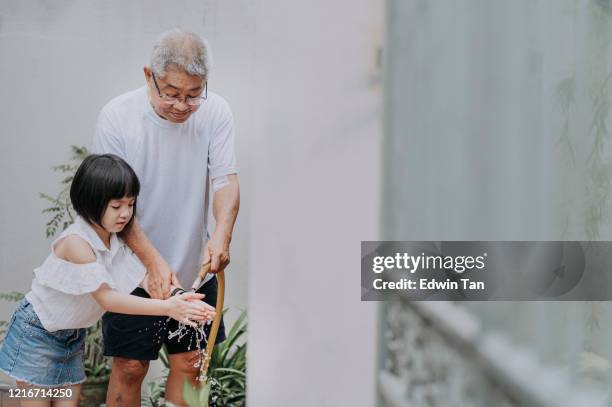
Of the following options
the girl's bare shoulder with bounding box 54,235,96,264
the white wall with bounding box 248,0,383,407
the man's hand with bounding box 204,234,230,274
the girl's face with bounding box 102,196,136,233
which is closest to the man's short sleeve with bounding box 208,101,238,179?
the white wall with bounding box 248,0,383,407

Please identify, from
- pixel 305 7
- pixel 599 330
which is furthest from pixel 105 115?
pixel 599 330

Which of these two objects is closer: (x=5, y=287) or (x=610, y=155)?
(x=610, y=155)

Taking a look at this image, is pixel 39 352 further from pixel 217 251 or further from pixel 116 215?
pixel 217 251

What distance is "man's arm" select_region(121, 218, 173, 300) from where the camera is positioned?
7.37ft

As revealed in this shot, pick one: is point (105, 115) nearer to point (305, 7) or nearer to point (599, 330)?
point (305, 7)

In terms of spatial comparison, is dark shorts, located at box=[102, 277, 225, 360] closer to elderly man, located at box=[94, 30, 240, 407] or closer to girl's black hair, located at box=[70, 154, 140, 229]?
elderly man, located at box=[94, 30, 240, 407]

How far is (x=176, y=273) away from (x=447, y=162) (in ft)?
3.22

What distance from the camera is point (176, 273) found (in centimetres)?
230

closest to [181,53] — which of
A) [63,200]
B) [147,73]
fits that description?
[147,73]

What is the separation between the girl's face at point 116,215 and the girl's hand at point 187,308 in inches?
11.0

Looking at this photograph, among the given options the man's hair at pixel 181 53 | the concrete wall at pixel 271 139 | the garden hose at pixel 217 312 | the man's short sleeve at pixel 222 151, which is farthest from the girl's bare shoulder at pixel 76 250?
the man's hair at pixel 181 53

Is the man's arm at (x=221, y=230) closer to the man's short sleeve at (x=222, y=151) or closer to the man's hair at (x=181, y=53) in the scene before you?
the man's short sleeve at (x=222, y=151)

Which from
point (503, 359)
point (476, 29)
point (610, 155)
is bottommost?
point (503, 359)

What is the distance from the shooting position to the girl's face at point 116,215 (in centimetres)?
218
